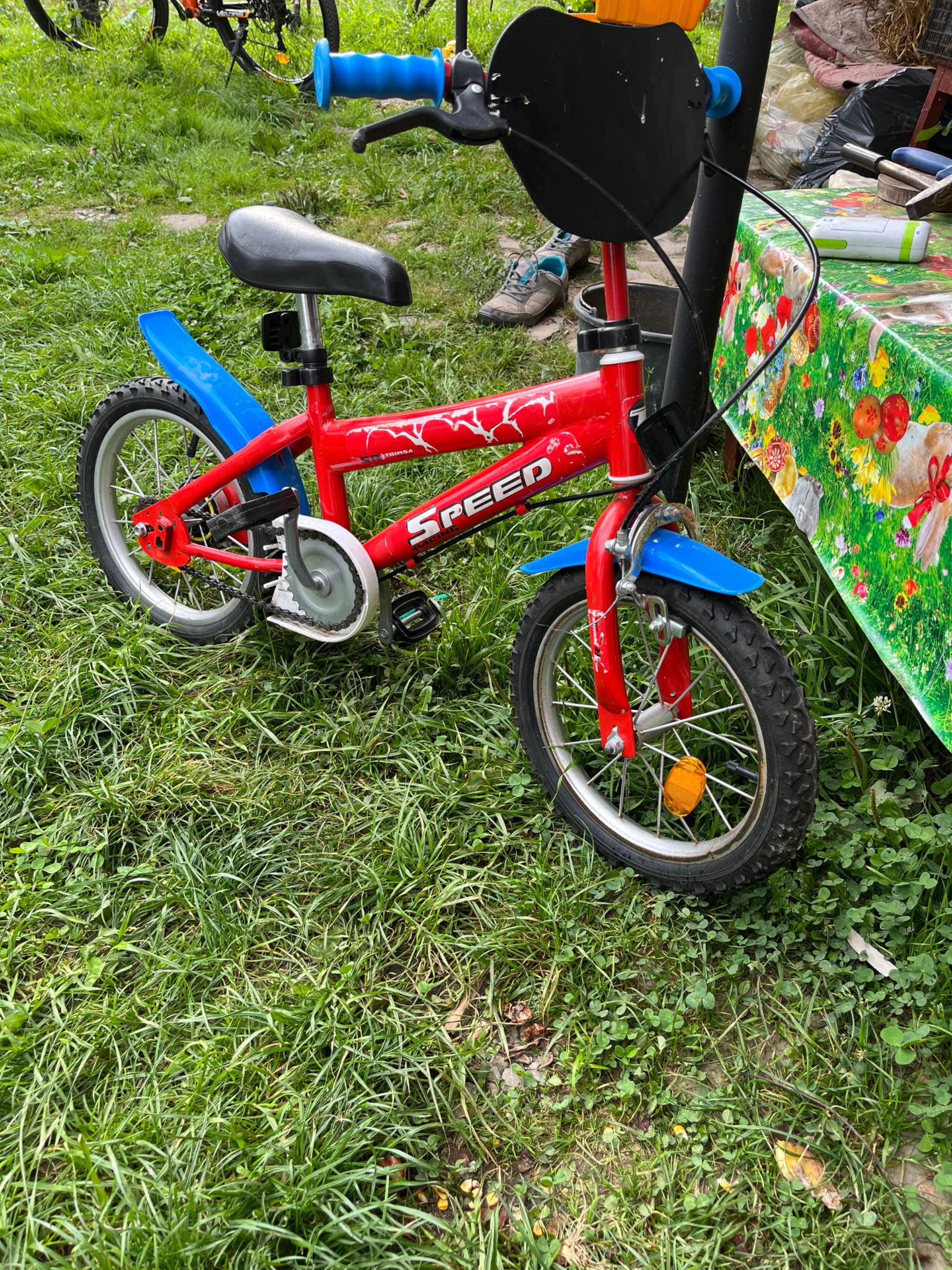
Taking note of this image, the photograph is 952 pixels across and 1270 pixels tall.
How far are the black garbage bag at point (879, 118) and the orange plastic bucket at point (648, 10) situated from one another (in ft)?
5.40

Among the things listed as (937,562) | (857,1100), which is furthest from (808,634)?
(857,1100)

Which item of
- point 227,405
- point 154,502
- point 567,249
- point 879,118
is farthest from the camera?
point 567,249

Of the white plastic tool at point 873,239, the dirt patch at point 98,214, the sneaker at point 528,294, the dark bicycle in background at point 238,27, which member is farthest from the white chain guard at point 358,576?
the dark bicycle in background at point 238,27

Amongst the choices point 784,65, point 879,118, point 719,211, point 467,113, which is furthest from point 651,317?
point 784,65

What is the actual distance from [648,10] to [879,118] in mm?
2107

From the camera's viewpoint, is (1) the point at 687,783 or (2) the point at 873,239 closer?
(1) the point at 687,783

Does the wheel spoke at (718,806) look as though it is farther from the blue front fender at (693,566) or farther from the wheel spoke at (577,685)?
the blue front fender at (693,566)

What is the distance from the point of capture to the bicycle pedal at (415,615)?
7.06ft

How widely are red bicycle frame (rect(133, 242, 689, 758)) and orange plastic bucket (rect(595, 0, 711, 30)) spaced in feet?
2.03

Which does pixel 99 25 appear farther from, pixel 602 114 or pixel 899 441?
pixel 899 441

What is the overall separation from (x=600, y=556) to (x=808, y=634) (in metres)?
0.82

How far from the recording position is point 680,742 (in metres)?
1.81

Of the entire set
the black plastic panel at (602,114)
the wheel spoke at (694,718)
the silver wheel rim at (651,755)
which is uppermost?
the black plastic panel at (602,114)

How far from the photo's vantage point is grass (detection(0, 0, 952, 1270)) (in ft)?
4.49
